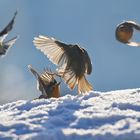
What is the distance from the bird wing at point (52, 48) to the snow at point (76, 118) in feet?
1.83

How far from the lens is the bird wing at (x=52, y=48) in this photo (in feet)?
7.54

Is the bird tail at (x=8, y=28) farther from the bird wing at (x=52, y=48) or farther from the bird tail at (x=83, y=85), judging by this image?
the bird tail at (x=83, y=85)

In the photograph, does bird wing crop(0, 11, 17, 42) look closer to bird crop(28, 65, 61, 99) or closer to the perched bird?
bird crop(28, 65, 61, 99)

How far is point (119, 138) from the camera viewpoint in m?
1.20

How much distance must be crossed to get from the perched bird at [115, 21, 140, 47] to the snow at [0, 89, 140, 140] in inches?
8.1

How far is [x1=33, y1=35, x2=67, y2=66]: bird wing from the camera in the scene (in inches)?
90.4

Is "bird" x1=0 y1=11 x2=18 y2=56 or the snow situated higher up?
"bird" x1=0 y1=11 x2=18 y2=56

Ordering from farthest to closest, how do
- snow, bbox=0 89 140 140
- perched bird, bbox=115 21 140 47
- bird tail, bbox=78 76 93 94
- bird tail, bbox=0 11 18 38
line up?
bird tail, bbox=78 76 93 94
bird tail, bbox=0 11 18 38
perched bird, bbox=115 21 140 47
snow, bbox=0 89 140 140

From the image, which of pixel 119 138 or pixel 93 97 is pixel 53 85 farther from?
pixel 119 138

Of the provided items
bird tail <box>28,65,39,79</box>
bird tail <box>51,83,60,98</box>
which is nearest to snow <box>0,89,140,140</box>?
bird tail <box>51,83,60,98</box>

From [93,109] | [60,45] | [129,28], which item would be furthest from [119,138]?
[60,45]

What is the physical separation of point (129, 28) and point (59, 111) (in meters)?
0.50

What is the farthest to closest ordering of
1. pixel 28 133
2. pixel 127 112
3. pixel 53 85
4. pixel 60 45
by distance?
pixel 60 45 → pixel 53 85 → pixel 127 112 → pixel 28 133

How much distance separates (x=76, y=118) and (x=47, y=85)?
0.82 meters
